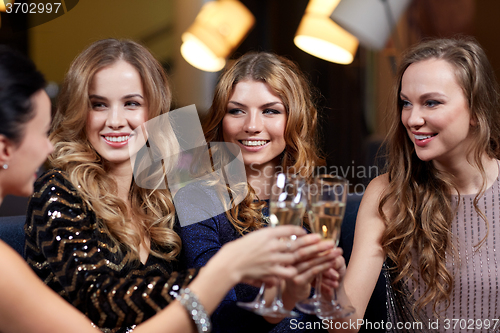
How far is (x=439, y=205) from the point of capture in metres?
1.87

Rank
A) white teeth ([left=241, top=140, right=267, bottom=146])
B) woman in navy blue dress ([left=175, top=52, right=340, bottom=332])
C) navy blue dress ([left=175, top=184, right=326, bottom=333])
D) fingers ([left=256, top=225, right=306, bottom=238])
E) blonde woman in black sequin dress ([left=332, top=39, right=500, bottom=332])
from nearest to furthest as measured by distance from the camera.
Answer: fingers ([left=256, top=225, right=306, bottom=238])
navy blue dress ([left=175, top=184, right=326, bottom=333])
blonde woman in black sequin dress ([left=332, top=39, right=500, bottom=332])
woman in navy blue dress ([left=175, top=52, right=340, bottom=332])
white teeth ([left=241, top=140, right=267, bottom=146])

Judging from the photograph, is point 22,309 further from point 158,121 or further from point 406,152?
point 406,152

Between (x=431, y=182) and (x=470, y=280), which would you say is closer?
(x=470, y=280)

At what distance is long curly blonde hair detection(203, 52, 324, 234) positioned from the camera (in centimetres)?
207

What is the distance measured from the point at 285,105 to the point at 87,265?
3.61ft

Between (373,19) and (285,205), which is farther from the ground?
(373,19)

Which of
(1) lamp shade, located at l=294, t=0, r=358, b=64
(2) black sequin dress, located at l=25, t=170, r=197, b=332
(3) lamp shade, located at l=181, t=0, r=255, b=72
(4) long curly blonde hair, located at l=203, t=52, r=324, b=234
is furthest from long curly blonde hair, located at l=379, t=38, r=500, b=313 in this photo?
(3) lamp shade, located at l=181, t=0, r=255, b=72

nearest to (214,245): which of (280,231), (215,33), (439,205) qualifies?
(280,231)

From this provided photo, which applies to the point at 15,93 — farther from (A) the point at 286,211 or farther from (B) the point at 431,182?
(B) the point at 431,182

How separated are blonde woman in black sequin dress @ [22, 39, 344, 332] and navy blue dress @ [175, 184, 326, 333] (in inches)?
2.1

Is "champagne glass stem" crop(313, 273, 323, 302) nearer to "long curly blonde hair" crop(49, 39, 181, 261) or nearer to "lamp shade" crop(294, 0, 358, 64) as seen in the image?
"long curly blonde hair" crop(49, 39, 181, 261)

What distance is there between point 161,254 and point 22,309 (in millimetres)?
703

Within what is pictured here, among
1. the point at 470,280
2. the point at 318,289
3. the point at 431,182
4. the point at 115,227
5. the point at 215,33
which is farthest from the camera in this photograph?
the point at 215,33

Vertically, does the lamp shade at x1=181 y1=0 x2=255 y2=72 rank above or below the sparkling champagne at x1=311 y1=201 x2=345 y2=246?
above
